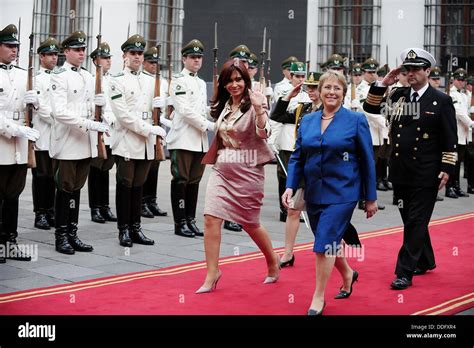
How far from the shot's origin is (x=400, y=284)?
6660mm

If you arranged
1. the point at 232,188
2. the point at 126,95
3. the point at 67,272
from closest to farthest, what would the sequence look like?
the point at 232,188, the point at 67,272, the point at 126,95

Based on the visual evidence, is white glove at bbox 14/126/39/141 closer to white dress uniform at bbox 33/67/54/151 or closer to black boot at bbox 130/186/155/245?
black boot at bbox 130/186/155/245

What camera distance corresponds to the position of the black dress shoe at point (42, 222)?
935cm

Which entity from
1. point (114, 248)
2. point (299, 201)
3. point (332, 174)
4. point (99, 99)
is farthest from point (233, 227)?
point (332, 174)

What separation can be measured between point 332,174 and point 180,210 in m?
3.58

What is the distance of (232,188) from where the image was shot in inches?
257

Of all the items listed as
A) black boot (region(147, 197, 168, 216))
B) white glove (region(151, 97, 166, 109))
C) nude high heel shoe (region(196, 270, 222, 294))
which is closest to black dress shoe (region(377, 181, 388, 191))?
black boot (region(147, 197, 168, 216))

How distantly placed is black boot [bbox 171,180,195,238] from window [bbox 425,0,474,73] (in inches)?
451

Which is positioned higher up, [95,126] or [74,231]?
[95,126]

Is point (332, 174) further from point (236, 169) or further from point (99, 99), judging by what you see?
point (99, 99)
